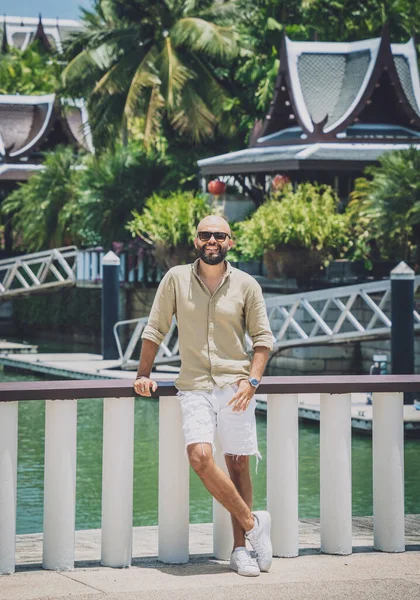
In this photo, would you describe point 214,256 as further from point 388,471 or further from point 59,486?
point 388,471

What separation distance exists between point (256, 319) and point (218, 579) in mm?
1205

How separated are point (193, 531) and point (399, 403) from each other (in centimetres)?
167

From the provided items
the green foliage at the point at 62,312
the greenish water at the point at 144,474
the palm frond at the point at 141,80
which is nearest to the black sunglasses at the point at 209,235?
the greenish water at the point at 144,474

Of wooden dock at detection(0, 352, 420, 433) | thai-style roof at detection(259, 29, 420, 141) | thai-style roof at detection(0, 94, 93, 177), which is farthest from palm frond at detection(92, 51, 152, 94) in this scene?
wooden dock at detection(0, 352, 420, 433)

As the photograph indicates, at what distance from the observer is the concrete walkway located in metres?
5.61

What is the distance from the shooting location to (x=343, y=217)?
76.9 feet

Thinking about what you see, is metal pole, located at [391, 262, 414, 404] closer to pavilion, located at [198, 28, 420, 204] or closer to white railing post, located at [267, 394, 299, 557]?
pavilion, located at [198, 28, 420, 204]

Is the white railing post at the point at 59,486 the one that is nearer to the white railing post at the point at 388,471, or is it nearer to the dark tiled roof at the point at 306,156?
the white railing post at the point at 388,471

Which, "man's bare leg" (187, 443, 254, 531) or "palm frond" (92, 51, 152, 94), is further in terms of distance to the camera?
"palm frond" (92, 51, 152, 94)

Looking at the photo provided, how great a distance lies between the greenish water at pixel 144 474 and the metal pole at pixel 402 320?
1428mm

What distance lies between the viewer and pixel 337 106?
92.7 ft

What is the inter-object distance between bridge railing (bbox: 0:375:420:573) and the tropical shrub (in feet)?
64.1

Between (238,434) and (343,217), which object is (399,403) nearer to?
(238,434)

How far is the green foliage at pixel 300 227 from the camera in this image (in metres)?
22.8
